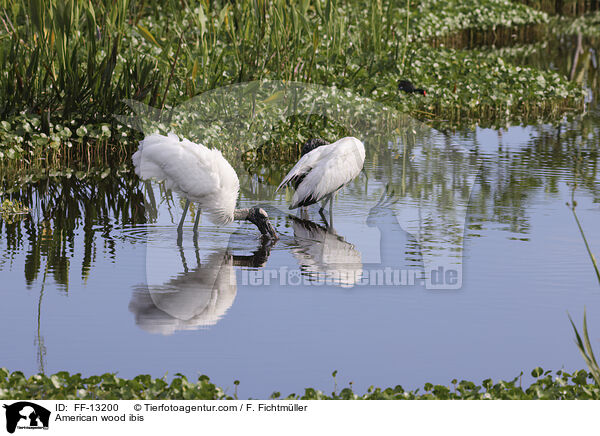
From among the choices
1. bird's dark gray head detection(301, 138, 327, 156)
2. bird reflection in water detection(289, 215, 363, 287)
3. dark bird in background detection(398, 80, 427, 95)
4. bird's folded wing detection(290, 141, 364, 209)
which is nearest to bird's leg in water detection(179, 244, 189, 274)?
bird reflection in water detection(289, 215, 363, 287)

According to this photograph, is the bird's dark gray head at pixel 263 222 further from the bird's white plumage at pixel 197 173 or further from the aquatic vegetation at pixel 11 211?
the aquatic vegetation at pixel 11 211

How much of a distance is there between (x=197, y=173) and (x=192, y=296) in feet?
4.93

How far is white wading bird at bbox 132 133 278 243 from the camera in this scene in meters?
7.39

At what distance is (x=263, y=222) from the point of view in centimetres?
759

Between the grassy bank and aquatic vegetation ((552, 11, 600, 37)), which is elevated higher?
aquatic vegetation ((552, 11, 600, 37))

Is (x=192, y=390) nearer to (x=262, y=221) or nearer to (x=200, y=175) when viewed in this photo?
(x=200, y=175)

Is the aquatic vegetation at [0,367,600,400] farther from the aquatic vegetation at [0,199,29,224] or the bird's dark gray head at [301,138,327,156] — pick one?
the bird's dark gray head at [301,138,327,156]

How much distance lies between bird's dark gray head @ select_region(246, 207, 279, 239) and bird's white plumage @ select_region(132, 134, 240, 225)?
0.19 m

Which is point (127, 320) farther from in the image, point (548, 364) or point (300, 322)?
point (548, 364)

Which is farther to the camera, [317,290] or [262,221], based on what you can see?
[262,221]

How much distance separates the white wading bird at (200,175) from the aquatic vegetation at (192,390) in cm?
303

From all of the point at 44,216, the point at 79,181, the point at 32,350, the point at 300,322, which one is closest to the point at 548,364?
the point at 300,322
